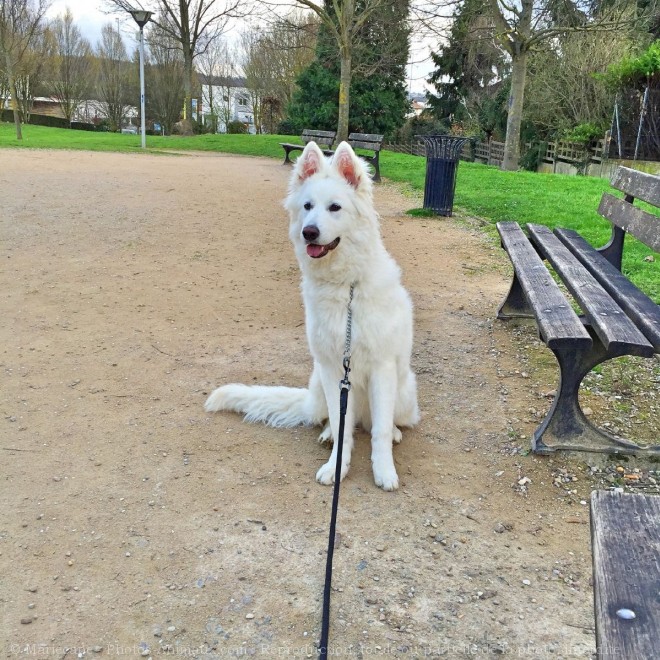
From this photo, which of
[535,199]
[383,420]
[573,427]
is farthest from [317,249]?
[535,199]

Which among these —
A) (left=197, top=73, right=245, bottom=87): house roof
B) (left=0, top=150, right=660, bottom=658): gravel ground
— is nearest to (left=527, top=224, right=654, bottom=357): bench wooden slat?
(left=0, top=150, right=660, bottom=658): gravel ground

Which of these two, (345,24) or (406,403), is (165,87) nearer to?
(345,24)

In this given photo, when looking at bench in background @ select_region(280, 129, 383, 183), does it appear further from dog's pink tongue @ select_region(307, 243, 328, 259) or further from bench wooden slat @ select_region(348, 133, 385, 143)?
dog's pink tongue @ select_region(307, 243, 328, 259)

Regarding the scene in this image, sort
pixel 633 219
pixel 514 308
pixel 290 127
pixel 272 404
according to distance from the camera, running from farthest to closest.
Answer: pixel 290 127
pixel 514 308
pixel 633 219
pixel 272 404

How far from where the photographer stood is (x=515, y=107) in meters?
20.9

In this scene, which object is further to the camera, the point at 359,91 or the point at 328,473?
the point at 359,91

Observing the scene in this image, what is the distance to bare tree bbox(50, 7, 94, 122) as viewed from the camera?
1916 inches

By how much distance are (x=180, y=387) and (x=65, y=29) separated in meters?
54.5

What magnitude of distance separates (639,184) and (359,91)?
2857cm

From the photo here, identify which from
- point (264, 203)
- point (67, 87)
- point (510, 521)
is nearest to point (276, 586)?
point (510, 521)

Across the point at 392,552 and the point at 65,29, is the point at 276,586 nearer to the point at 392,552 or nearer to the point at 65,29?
the point at 392,552

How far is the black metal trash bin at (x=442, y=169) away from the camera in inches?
421

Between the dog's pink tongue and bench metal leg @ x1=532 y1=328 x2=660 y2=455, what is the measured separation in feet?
4.79

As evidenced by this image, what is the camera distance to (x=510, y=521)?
3.04m
